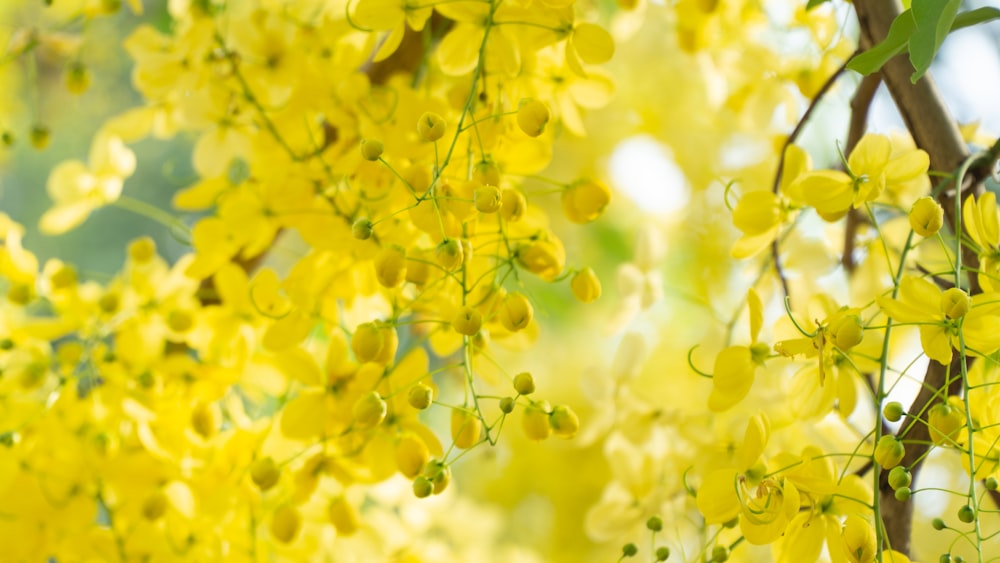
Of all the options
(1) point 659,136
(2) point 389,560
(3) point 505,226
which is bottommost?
(2) point 389,560

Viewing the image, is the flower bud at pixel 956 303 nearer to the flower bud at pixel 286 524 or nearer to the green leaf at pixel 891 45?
the green leaf at pixel 891 45

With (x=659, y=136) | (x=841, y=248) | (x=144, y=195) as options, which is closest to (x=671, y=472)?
(x=841, y=248)

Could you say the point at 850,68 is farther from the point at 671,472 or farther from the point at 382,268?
the point at 671,472

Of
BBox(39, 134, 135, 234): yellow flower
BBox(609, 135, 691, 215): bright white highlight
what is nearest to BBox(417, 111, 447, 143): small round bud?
BBox(39, 134, 135, 234): yellow flower

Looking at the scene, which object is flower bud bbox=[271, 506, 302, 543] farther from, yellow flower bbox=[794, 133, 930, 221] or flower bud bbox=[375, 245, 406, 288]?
yellow flower bbox=[794, 133, 930, 221]

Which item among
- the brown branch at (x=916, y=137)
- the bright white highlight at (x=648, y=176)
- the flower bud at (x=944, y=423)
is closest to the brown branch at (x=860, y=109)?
the brown branch at (x=916, y=137)
